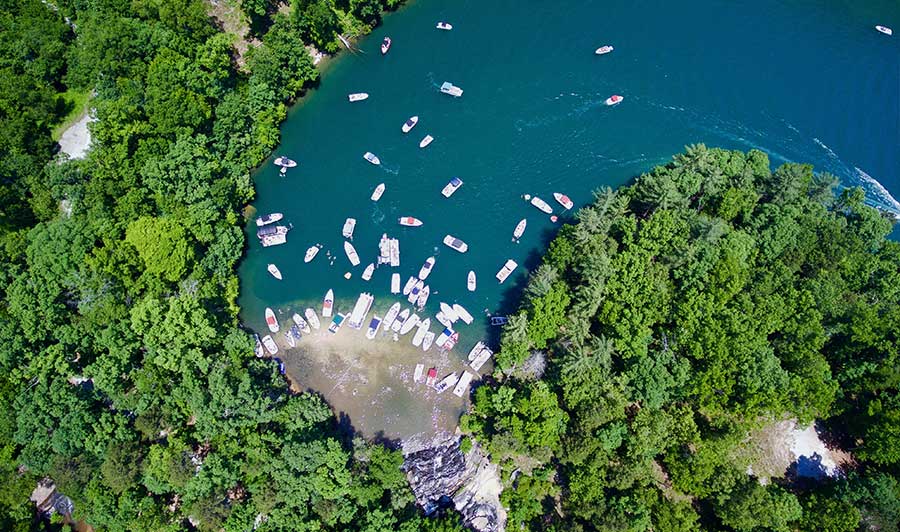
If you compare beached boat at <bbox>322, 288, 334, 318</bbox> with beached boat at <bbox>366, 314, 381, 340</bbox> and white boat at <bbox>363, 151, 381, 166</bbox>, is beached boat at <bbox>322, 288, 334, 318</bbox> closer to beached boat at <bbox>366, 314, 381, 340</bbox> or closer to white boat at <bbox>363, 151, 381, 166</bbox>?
beached boat at <bbox>366, 314, 381, 340</bbox>

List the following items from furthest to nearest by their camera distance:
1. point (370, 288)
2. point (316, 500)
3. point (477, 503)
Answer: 1. point (370, 288)
2. point (477, 503)
3. point (316, 500)

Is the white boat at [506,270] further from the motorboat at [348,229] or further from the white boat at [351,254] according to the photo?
the motorboat at [348,229]

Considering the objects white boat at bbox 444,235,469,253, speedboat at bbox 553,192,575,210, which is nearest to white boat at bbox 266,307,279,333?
white boat at bbox 444,235,469,253

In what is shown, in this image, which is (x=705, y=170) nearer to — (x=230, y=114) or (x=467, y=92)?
(x=467, y=92)

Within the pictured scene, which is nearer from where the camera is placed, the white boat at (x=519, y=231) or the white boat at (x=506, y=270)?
the white boat at (x=506, y=270)

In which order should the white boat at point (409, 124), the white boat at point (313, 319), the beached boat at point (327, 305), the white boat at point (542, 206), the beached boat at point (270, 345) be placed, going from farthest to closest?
1. the white boat at point (409, 124)
2. the white boat at point (542, 206)
3. the beached boat at point (327, 305)
4. the white boat at point (313, 319)
5. the beached boat at point (270, 345)

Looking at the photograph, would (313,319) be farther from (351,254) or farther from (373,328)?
(351,254)

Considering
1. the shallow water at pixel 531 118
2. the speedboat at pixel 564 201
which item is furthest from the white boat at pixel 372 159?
the speedboat at pixel 564 201

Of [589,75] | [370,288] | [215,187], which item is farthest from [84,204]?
[589,75]
